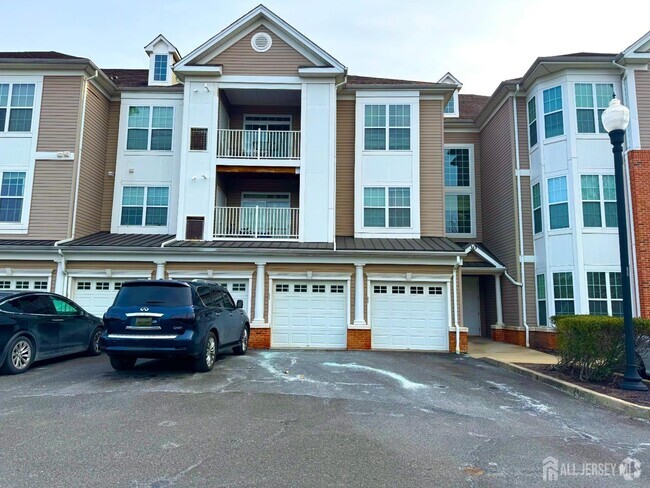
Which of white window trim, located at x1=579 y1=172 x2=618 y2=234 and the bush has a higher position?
white window trim, located at x1=579 y1=172 x2=618 y2=234

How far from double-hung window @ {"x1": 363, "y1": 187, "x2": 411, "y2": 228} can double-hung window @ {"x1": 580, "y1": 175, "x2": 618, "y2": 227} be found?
5.90 metres

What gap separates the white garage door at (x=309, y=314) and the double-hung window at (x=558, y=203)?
7.84 m

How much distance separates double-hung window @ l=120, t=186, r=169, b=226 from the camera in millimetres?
17109

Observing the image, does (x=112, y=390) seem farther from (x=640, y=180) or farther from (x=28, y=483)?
(x=640, y=180)

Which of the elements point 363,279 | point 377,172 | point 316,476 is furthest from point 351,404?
point 377,172

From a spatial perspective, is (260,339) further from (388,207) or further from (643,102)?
(643,102)

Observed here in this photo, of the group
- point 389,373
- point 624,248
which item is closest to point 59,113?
point 389,373

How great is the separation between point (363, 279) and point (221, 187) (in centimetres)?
650

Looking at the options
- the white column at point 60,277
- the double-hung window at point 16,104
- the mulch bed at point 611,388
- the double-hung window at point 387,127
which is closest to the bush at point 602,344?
the mulch bed at point 611,388

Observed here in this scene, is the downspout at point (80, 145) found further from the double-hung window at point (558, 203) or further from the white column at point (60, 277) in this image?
the double-hung window at point (558, 203)

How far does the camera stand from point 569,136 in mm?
15719

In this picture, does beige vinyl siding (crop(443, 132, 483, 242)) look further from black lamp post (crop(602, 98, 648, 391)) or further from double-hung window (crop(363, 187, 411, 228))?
black lamp post (crop(602, 98, 648, 391))

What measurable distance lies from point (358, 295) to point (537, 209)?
7.68 m

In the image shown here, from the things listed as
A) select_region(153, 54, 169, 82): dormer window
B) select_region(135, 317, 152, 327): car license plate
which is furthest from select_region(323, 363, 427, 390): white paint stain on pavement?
select_region(153, 54, 169, 82): dormer window
